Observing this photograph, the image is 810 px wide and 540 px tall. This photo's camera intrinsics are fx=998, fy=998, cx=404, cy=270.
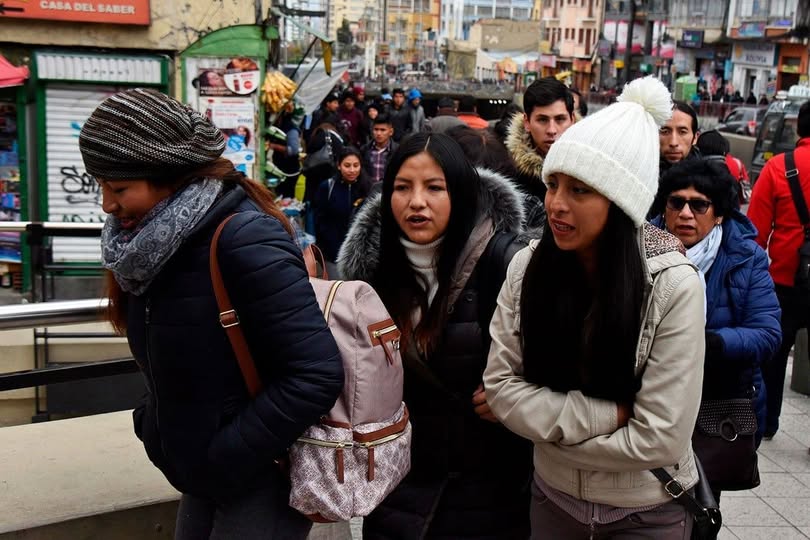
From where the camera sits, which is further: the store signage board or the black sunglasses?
the store signage board

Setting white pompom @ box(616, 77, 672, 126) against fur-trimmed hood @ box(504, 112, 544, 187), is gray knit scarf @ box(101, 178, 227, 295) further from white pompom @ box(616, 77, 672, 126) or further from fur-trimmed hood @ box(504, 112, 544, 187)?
fur-trimmed hood @ box(504, 112, 544, 187)

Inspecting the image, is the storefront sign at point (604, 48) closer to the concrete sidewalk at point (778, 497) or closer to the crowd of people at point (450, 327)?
the concrete sidewalk at point (778, 497)

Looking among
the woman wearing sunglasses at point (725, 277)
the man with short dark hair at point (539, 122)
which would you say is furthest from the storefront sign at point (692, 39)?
the woman wearing sunglasses at point (725, 277)

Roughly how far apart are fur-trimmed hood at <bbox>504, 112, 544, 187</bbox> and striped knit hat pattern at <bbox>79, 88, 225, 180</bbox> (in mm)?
2067

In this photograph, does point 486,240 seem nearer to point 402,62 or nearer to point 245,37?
point 245,37

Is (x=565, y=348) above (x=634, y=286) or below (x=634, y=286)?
below

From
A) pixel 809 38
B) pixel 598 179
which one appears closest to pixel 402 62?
pixel 809 38

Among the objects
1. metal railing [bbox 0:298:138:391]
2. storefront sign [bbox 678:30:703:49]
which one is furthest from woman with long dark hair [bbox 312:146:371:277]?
storefront sign [bbox 678:30:703:49]

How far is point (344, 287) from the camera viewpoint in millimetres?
2557

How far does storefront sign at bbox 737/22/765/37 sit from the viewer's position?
54.6m

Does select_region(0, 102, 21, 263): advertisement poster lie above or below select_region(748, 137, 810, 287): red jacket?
below

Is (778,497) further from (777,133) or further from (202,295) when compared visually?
(777,133)

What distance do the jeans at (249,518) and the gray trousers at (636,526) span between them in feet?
2.23

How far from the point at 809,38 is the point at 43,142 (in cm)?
4768
